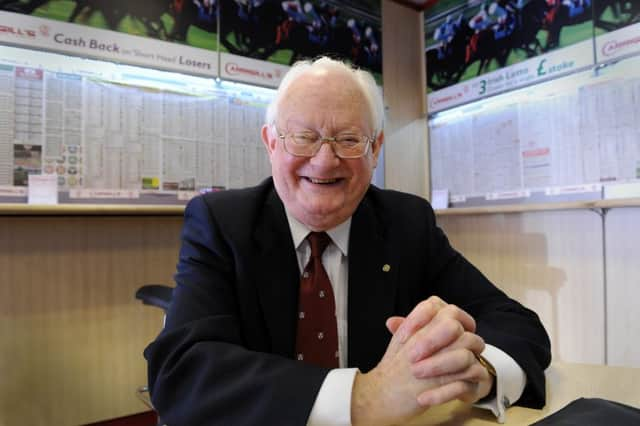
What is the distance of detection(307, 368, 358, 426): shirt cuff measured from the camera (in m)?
0.65

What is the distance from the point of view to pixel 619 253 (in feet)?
8.14

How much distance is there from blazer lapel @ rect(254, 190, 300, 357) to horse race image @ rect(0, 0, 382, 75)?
205 cm

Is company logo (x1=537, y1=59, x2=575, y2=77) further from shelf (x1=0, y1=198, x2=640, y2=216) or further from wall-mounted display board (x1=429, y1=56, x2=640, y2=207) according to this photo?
shelf (x1=0, y1=198, x2=640, y2=216)

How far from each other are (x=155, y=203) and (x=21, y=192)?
25.9 inches

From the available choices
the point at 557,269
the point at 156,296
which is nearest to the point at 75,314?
the point at 156,296

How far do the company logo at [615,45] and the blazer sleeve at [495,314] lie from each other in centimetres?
201

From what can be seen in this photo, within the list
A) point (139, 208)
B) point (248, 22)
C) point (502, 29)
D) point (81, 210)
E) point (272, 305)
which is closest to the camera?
point (272, 305)

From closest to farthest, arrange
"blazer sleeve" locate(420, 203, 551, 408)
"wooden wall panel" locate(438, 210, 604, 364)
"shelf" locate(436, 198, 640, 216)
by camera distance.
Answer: "blazer sleeve" locate(420, 203, 551, 408)
"shelf" locate(436, 198, 640, 216)
"wooden wall panel" locate(438, 210, 604, 364)

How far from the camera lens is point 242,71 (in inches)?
115

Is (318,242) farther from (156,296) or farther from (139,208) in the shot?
(139,208)

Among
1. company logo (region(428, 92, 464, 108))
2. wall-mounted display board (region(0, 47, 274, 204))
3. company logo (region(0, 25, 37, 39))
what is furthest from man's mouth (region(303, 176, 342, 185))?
company logo (region(428, 92, 464, 108))

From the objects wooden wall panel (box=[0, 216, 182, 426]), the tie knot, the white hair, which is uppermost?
the white hair

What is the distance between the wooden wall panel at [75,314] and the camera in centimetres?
221

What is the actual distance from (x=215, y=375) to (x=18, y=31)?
233cm
